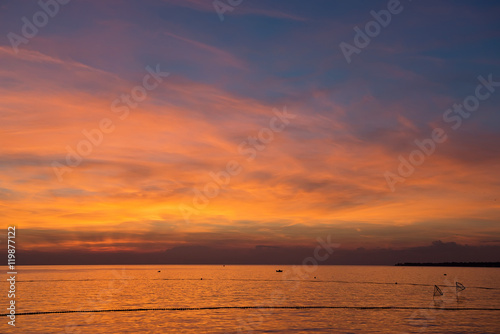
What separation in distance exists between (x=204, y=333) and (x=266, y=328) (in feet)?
34.9

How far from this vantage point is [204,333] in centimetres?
6284

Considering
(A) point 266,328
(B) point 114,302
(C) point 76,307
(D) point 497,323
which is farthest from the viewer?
(B) point 114,302

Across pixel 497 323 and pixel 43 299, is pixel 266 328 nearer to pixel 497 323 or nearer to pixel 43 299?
pixel 497 323

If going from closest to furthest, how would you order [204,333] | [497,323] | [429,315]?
[204,333] < [497,323] < [429,315]

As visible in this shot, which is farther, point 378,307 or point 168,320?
point 378,307

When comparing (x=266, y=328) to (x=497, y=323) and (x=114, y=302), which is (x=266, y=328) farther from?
(x=114, y=302)

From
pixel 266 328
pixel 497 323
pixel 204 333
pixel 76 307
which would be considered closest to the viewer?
pixel 204 333

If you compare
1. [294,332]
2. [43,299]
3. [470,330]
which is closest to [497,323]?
[470,330]

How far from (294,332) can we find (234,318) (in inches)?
657

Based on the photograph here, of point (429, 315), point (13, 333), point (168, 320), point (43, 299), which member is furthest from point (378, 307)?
point (43, 299)

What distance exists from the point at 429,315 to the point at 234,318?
3836 cm

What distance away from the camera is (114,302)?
4213 inches

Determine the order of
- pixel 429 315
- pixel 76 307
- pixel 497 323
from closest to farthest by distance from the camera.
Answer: pixel 497 323 < pixel 429 315 < pixel 76 307

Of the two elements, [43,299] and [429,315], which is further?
[43,299]
